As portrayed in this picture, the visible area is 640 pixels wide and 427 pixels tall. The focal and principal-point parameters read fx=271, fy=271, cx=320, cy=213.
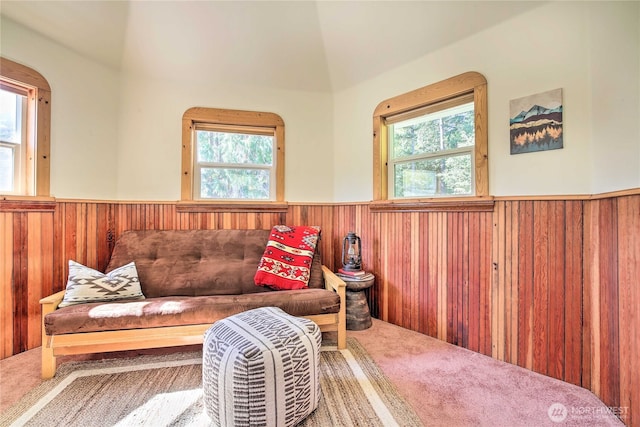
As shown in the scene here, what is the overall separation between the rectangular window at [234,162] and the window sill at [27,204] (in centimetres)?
106

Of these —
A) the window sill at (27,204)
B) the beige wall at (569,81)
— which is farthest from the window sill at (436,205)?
the window sill at (27,204)

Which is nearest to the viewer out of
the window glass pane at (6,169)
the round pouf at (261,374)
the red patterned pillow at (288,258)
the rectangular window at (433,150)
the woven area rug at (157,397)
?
the round pouf at (261,374)

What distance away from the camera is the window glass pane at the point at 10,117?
77.9 inches

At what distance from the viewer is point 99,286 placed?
74.1 inches

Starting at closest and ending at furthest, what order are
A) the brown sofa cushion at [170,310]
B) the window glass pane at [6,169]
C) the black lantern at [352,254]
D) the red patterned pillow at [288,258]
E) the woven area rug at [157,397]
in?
the woven area rug at [157,397] < the brown sofa cushion at [170,310] < the window glass pane at [6,169] < the red patterned pillow at [288,258] < the black lantern at [352,254]

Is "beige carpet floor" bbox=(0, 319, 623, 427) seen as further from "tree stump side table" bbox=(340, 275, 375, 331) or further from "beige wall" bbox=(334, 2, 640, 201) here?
"beige wall" bbox=(334, 2, 640, 201)

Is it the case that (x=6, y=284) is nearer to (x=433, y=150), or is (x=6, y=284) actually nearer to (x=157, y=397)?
(x=157, y=397)

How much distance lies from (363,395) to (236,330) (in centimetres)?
81

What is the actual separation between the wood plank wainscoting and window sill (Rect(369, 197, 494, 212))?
5 cm

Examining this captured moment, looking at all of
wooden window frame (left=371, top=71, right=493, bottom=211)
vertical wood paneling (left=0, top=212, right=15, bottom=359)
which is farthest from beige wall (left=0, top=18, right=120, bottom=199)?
wooden window frame (left=371, top=71, right=493, bottom=211)

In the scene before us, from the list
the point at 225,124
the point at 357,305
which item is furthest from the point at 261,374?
the point at 225,124

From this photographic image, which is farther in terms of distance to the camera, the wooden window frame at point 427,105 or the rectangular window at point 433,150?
the rectangular window at point 433,150

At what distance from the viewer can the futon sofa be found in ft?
5.38

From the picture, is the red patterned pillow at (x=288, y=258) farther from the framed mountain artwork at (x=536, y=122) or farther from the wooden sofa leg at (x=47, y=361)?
the framed mountain artwork at (x=536, y=122)
